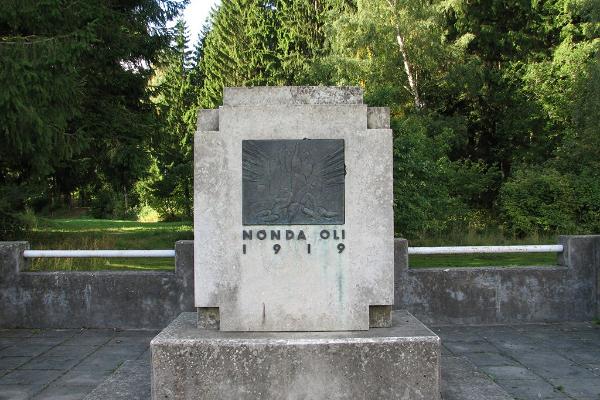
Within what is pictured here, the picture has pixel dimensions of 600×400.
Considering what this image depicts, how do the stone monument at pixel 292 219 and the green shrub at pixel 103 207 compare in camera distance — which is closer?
the stone monument at pixel 292 219

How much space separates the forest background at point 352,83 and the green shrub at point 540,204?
6 centimetres

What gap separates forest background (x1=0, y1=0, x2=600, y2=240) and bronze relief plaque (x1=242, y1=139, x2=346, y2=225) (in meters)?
7.34

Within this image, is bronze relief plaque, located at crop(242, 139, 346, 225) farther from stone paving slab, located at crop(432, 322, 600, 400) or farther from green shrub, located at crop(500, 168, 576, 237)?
green shrub, located at crop(500, 168, 576, 237)

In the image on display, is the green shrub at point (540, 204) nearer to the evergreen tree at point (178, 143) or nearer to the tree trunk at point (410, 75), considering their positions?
the tree trunk at point (410, 75)

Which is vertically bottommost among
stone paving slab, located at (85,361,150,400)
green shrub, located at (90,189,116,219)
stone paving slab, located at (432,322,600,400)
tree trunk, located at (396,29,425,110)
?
stone paving slab, located at (432,322,600,400)

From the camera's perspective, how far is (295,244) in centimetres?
457

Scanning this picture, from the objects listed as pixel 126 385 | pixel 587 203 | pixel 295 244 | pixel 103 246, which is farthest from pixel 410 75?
pixel 126 385

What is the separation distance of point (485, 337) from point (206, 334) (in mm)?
3545

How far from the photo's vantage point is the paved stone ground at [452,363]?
4.84 meters

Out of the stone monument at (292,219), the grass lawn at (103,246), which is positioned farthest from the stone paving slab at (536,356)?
the grass lawn at (103,246)

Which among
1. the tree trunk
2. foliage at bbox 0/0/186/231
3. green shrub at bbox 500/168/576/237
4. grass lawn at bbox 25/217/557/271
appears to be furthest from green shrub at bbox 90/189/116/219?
green shrub at bbox 500/168/576/237

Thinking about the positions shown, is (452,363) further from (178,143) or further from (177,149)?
(178,143)

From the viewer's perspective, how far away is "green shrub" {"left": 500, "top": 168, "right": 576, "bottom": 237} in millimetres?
18375

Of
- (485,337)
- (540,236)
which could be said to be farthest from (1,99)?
(540,236)
